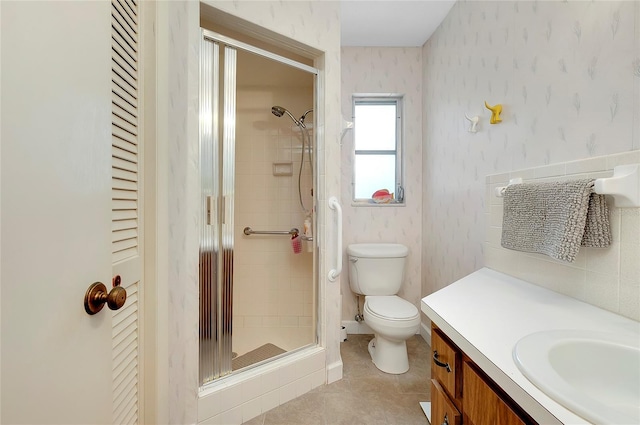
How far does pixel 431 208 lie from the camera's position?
2.14m

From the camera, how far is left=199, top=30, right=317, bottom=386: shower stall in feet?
4.23

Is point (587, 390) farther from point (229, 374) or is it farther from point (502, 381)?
point (229, 374)

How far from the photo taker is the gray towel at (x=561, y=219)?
2.49 feet

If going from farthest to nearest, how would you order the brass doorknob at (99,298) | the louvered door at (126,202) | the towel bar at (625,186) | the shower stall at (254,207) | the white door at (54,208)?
the shower stall at (254,207) < the louvered door at (126,202) < the towel bar at (625,186) < the brass doorknob at (99,298) < the white door at (54,208)

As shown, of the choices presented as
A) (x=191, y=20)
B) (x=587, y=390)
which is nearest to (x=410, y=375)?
(x=587, y=390)

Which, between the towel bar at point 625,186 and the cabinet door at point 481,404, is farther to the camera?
the towel bar at point 625,186

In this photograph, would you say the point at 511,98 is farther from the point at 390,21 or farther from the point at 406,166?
the point at 390,21

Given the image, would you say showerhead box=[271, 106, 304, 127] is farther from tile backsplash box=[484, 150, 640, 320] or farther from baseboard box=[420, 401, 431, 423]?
baseboard box=[420, 401, 431, 423]

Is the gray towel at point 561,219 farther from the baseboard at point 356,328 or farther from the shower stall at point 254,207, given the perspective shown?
the baseboard at point 356,328

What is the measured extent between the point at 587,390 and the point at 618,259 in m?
0.41

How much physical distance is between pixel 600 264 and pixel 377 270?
53.0 inches

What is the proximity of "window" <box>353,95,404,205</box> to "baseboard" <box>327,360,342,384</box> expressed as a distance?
1304 millimetres

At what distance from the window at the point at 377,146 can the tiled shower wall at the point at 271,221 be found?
69cm

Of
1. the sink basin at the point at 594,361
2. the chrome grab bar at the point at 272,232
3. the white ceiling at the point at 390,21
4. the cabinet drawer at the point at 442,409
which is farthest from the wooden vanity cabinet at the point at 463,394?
the white ceiling at the point at 390,21
